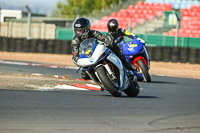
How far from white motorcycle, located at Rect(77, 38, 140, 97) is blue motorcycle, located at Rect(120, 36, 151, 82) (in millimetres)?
3446

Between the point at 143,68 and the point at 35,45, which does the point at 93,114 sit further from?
the point at 35,45

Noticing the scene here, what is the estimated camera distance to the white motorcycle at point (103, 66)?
23.2 feet

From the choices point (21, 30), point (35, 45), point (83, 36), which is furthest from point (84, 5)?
point (83, 36)

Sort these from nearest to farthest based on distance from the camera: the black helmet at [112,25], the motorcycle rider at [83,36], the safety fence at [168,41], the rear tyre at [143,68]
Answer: the motorcycle rider at [83,36] → the black helmet at [112,25] → the rear tyre at [143,68] → the safety fence at [168,41]

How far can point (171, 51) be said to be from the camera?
2081 centimetres

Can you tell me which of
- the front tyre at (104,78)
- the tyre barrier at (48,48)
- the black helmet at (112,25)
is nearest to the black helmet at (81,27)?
the front tyre at (104,78)

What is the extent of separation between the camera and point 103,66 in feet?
23.4

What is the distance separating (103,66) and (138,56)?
4.12 m

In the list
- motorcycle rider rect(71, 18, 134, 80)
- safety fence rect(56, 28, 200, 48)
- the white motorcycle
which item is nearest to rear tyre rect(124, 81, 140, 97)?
the white motorcycle

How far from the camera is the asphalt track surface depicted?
4.54 metres

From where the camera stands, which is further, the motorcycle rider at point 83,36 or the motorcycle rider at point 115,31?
the motorcycle rider at point 115,31

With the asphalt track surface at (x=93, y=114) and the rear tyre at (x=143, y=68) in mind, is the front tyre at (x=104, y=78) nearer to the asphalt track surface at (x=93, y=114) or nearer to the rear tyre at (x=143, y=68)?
the asphalt track surface at (x=93, y=114)

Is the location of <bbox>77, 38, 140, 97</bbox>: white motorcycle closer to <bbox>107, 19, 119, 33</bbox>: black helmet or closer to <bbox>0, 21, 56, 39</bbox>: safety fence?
<bbox>107, 19, 119, 33</bbox>: black helmet

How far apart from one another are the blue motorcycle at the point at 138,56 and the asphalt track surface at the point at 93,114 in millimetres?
3404
